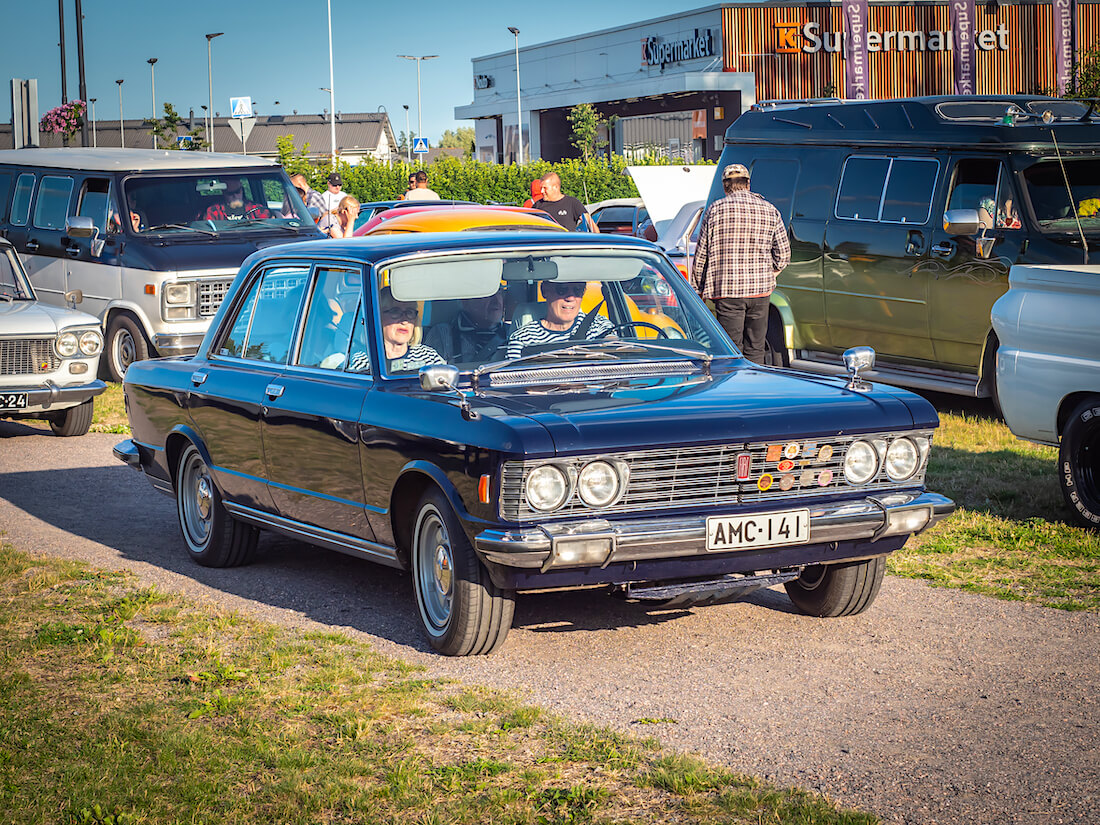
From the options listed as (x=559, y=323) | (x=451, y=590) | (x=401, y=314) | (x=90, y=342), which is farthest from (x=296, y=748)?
(x=90, y=342)

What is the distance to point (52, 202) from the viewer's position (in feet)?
56.4

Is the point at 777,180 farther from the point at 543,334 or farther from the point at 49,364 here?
the point at 543,334

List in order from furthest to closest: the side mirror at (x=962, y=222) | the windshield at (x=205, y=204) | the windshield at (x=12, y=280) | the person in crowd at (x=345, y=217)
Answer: the person in crowd at (x=345, y=217) → the windshield at (x=205, y=204) → the windshield at (x=12, y=280) → the side mirror at (x=962, y=222)

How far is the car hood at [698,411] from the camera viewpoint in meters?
5.64

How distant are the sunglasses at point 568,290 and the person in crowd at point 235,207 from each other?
1015 centimetres

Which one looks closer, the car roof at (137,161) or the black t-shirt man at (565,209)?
the car roof at (137,161)

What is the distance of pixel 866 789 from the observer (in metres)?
4.55

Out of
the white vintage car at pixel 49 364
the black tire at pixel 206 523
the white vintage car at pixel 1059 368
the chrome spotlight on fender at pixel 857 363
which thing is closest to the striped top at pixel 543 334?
the chrome spotlight on fender at pixel 857 363

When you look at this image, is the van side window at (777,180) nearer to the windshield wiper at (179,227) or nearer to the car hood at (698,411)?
the windshield wiper at (179,227)

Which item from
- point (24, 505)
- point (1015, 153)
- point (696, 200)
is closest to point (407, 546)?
point (24, 505)

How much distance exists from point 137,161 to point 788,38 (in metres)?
39.5

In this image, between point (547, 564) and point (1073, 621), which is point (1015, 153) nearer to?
point (1073, 621)

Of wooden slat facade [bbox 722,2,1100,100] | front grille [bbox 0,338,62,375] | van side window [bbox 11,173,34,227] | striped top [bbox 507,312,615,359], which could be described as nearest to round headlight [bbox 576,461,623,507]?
striped top [bbox 507,312,615,359]

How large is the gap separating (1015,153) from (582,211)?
563cm
